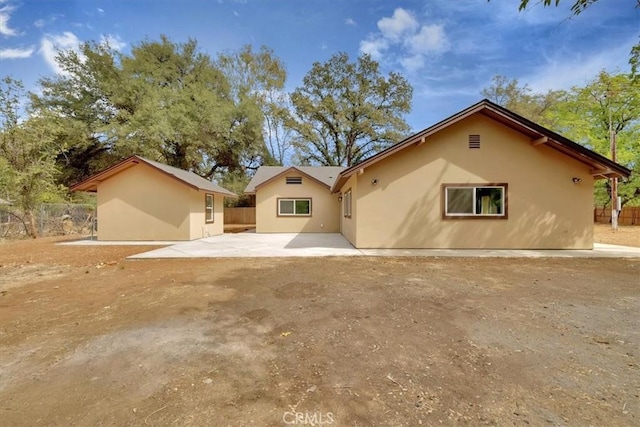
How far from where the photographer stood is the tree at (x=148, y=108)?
2011 cm

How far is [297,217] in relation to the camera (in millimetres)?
16953

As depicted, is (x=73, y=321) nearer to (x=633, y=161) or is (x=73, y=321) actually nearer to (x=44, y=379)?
(x=44, y=379)

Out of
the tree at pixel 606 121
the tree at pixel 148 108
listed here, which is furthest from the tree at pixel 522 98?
the tree at pixel 148 108

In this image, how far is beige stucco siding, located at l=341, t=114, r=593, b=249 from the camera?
9.68 m

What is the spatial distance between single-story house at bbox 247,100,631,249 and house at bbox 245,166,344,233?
7.00 m

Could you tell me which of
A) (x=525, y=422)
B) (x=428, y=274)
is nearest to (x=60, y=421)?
(x=525, y=422)

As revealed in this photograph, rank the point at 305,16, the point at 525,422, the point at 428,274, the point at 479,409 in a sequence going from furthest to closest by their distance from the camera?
the point at 305,16, the point at 428,274, the point at 479,409, the point at 525,422

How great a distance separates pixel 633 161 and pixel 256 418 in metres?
29.4

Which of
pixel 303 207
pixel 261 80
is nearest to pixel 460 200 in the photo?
pixel 303 207

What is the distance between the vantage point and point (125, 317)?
157 inches

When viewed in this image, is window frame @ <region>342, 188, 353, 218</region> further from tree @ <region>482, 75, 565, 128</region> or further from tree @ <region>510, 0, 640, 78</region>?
tree @ <region>482, 75, 565, 128</region>

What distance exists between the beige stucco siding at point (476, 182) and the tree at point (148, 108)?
1633 centimetres

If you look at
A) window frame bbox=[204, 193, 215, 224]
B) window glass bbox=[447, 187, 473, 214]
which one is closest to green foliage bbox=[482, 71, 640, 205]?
window glass bbox=[447, 187, 473, 214]

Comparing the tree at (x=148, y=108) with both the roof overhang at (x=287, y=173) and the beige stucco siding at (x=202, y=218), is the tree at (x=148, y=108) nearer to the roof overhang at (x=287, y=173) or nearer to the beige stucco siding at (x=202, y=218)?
the beige stucco siding at (x=202, y=218)
